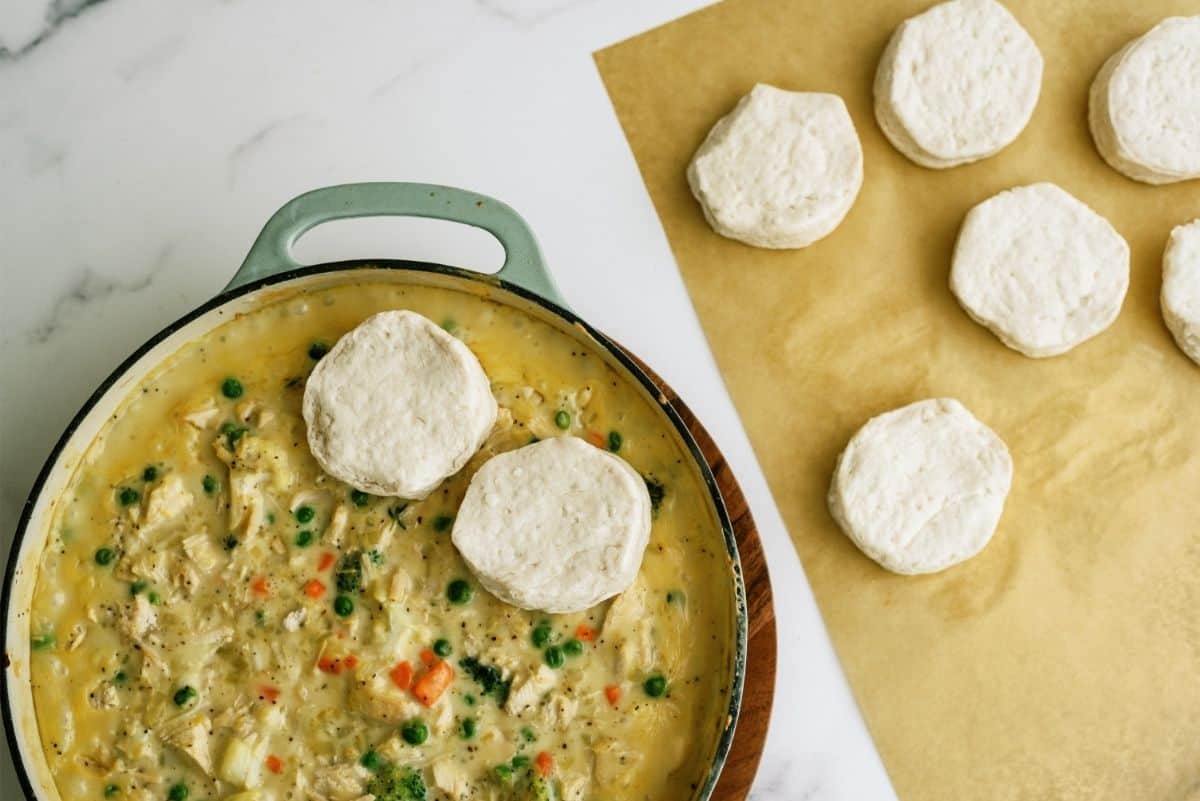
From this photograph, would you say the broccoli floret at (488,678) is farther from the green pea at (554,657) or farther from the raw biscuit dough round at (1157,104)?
the raw biscuit dough round at (1157,104)

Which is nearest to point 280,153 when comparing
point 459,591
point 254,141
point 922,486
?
point 254,141

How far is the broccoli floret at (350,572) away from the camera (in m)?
2.15

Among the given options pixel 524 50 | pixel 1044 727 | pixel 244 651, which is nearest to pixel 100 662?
pixel 244 651

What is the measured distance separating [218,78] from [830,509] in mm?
1840

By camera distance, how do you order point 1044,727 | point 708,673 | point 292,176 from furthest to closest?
1. point 292,176
2. point 1044,727
3. point 708,673

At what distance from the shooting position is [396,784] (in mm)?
2109

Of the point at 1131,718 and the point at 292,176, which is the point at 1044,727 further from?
the point at 292,176

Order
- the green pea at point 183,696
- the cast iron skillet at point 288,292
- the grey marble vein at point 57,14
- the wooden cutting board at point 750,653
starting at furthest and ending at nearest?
the grey marble vein at point 57,14 < the wooden cutting board at point 750,653 < the green pea at point 183,696 < the cast iron skillet at point 288,292

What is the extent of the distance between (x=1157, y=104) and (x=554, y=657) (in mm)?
1920

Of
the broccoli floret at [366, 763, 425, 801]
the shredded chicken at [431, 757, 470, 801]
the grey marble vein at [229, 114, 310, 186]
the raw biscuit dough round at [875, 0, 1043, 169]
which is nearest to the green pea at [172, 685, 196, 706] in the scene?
the broccoli floret at [366, 763, 425, 801]

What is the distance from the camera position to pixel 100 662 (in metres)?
2.16

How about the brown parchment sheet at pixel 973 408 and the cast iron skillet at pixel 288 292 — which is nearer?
the cast iron skillet at pixel 288 292

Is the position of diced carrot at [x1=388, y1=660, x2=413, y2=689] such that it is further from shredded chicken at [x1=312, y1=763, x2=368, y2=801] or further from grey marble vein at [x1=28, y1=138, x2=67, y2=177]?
grey marble vein at [x1=28, y1=138, x2=67, y2=177]

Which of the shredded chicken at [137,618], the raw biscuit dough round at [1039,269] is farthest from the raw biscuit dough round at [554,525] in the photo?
the raw biscuit dough round at [1039,269]
